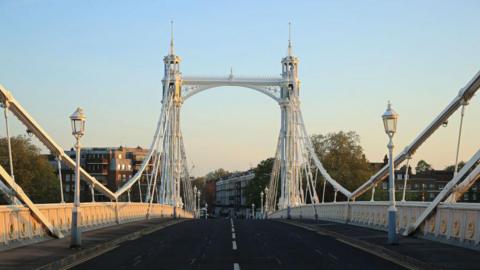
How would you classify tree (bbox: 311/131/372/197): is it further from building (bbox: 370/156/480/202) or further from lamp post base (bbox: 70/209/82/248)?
lamp post base (bbox: 70/209/82/248)

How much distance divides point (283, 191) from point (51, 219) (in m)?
50.9

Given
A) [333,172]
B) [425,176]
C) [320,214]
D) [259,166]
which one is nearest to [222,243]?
[320,214]

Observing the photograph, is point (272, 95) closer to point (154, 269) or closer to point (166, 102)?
point (166, 102)

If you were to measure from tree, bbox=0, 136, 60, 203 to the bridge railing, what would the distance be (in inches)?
1898

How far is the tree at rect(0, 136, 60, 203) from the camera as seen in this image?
8931 cm

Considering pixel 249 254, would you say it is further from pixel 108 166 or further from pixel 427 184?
pixel 427 184

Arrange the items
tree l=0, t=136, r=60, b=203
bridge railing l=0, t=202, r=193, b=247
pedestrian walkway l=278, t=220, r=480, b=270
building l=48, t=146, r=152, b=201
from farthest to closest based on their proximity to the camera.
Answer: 1. building l=48, t=146, r=152, b=201
2. tree l=0, t=136, r=60, b=203
3. bridge railing l=0, t=202, r=193, b=247
4. pedestrian walkway l=278, t=220, r=480, b=270

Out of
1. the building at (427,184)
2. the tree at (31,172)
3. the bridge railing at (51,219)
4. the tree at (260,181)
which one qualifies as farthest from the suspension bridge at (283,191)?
the building at (427,184)

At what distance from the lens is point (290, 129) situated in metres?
74.8

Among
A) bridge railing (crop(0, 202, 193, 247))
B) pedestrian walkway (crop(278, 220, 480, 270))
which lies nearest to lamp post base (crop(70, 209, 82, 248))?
bridge railing (crop(0, 202, 193, 247))

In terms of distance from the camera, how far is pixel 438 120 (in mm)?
26859

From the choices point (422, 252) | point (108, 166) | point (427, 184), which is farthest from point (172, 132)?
point (427, 184)

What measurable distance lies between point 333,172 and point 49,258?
92398 millimetres

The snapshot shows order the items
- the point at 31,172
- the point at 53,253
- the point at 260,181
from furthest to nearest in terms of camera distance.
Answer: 1. the point at 260,181
2. the point at 31,172
3. the point at 53,253
